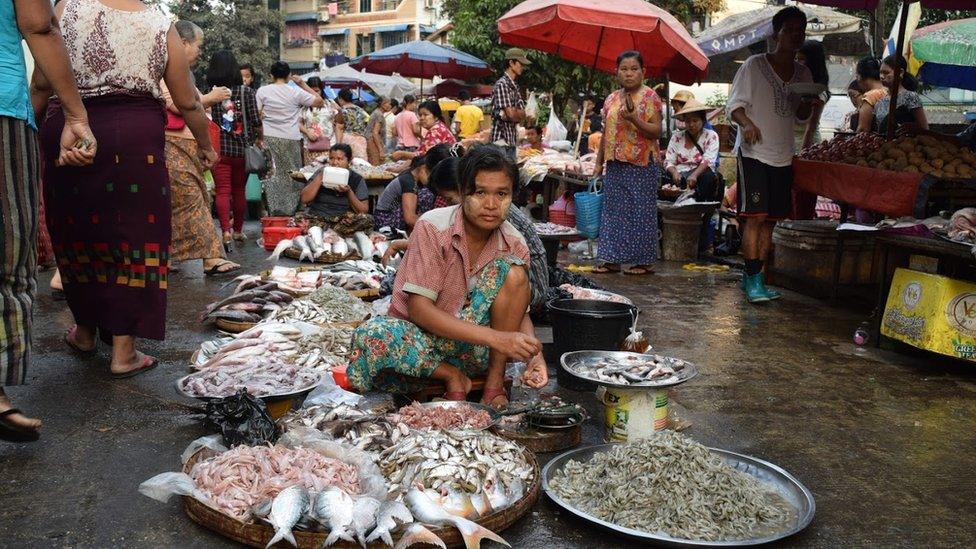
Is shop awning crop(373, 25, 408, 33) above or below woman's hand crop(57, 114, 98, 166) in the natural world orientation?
above

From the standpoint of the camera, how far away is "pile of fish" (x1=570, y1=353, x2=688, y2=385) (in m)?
3.58

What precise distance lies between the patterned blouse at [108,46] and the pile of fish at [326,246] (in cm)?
411

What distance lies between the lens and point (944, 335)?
502cm

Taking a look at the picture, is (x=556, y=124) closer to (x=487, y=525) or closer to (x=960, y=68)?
(x=960, y=68)

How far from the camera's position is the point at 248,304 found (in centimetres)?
575

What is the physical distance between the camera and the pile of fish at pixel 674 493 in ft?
9.12

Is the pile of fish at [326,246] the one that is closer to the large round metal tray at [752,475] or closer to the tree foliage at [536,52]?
the large round metal tray at [752,475]

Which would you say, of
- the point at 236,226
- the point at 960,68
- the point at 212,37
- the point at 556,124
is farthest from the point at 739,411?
the point at 212,37

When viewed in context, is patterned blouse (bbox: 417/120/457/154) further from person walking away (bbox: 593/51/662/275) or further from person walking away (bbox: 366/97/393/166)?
person walking away (bbox: 366/97/393/166)

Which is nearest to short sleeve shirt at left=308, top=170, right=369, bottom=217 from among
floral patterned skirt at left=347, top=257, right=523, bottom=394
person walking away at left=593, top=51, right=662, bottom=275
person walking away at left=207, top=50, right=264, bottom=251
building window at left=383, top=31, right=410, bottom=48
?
person walking away at left=207, top=50, right=264, bottom=251

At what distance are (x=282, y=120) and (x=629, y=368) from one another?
907 cm

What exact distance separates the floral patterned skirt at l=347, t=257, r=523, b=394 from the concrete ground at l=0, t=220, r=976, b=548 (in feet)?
2.38

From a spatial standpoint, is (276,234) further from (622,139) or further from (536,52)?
(536,52)

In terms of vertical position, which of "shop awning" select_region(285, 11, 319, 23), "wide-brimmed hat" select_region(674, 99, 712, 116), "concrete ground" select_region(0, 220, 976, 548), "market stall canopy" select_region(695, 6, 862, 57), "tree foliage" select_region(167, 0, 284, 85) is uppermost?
"shop awning" select_region(285, 11, 319, 23)
